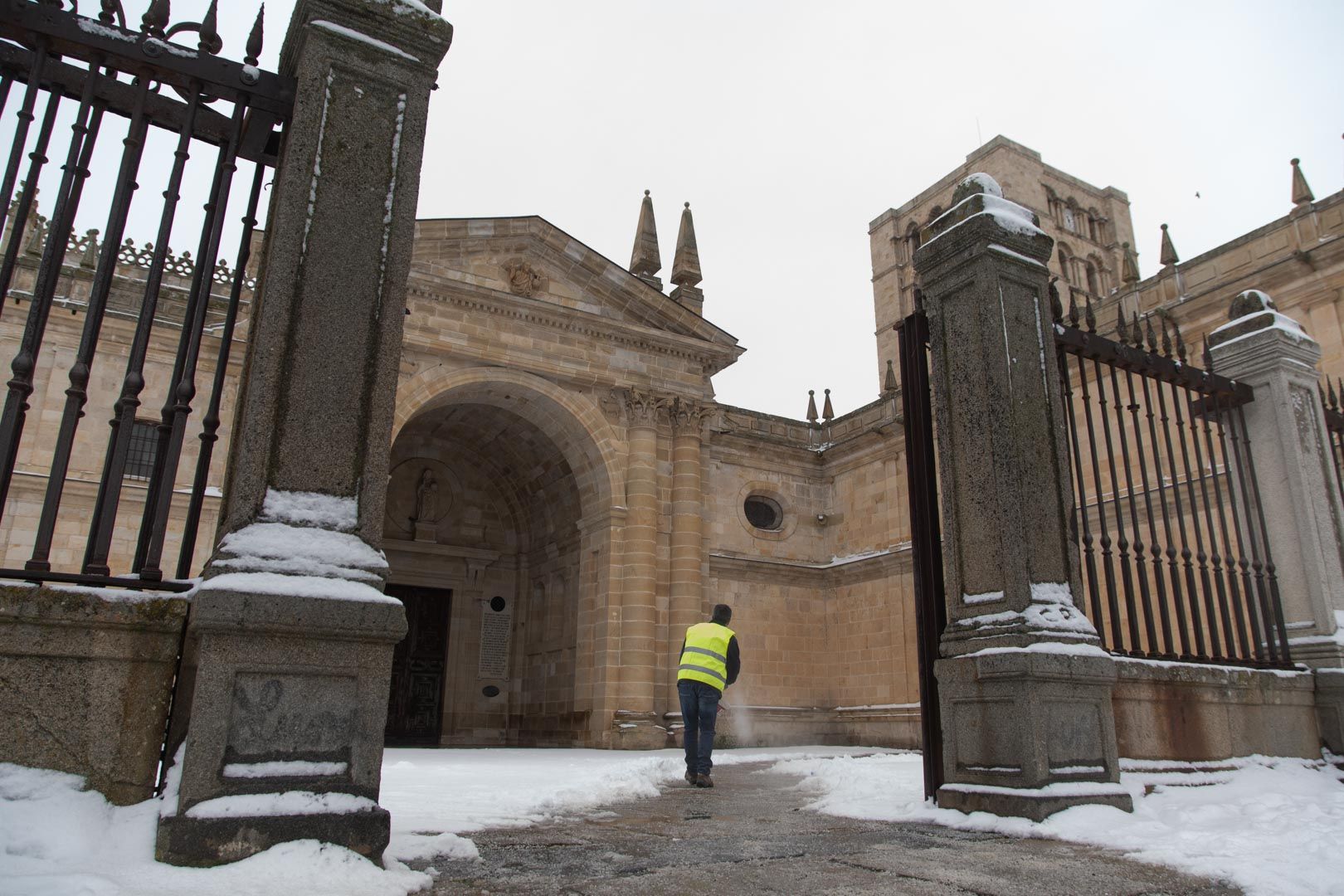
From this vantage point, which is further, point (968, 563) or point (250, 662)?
point (968, 563)

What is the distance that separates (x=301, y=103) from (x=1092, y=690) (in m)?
4.86

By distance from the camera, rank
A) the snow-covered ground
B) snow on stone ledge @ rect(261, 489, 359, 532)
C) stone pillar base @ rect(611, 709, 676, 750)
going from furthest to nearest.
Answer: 1. stone pillar base @ rect(611, 709, 676, 750)
2. snow on stone ledge @ rect(261, 489, 359, 532)
3. the snow-covered ground

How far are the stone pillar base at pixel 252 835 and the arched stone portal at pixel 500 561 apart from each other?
14.8m

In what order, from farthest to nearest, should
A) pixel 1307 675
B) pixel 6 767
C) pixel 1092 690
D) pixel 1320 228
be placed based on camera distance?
1. pixel 1320 228
2. pixel 1307 675
3. pixel 1092 690
4. pixel 6 767

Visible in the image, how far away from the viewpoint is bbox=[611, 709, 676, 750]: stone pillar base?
54.9 ft

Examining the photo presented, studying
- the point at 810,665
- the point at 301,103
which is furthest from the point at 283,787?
the point at 810,665

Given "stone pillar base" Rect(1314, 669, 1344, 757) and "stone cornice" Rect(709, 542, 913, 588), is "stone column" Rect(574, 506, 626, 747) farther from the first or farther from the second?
"stone pillar base" Rect(1314, 669, 1344, 757)

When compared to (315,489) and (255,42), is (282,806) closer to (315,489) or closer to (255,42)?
(315,489)

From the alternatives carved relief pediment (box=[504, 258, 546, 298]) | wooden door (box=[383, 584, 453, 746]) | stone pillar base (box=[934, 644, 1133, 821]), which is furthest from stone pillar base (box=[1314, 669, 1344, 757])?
wooden door (box=[383, 584, 453, 746])

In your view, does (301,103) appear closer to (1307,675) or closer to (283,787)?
(283,787)

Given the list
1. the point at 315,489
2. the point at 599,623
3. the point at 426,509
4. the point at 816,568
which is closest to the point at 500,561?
the point at 426,509

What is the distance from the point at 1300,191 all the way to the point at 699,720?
15970 mm

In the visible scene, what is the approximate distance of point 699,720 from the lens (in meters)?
8.47

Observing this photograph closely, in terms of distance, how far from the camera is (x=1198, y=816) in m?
4.66
